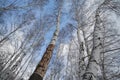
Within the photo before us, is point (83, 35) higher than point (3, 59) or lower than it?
higher

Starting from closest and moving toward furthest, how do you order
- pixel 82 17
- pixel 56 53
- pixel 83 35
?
pixel 83 35
pixel 82 17
pixel 56 53

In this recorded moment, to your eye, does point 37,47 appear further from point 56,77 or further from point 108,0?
point 108,0

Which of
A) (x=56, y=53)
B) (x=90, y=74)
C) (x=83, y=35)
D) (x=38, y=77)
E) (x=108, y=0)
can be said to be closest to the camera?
(x=90, y=74)

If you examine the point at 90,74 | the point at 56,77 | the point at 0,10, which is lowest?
the point at 56,77

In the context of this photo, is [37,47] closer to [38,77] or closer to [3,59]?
[3,59]

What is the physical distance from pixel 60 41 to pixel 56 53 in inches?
124

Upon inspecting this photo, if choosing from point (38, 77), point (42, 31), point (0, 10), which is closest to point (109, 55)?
point (38, 77)

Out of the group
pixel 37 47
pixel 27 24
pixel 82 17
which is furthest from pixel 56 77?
pixel 82 17

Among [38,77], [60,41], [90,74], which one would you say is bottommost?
[38,77]

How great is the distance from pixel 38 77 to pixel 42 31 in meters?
14.1

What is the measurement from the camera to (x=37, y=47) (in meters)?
19.9

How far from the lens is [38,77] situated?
3.83 metres

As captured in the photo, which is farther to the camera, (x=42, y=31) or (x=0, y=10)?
(x=42, y=31)

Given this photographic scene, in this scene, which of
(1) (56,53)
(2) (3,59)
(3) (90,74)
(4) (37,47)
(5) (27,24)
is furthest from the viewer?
(2) (3,59)
